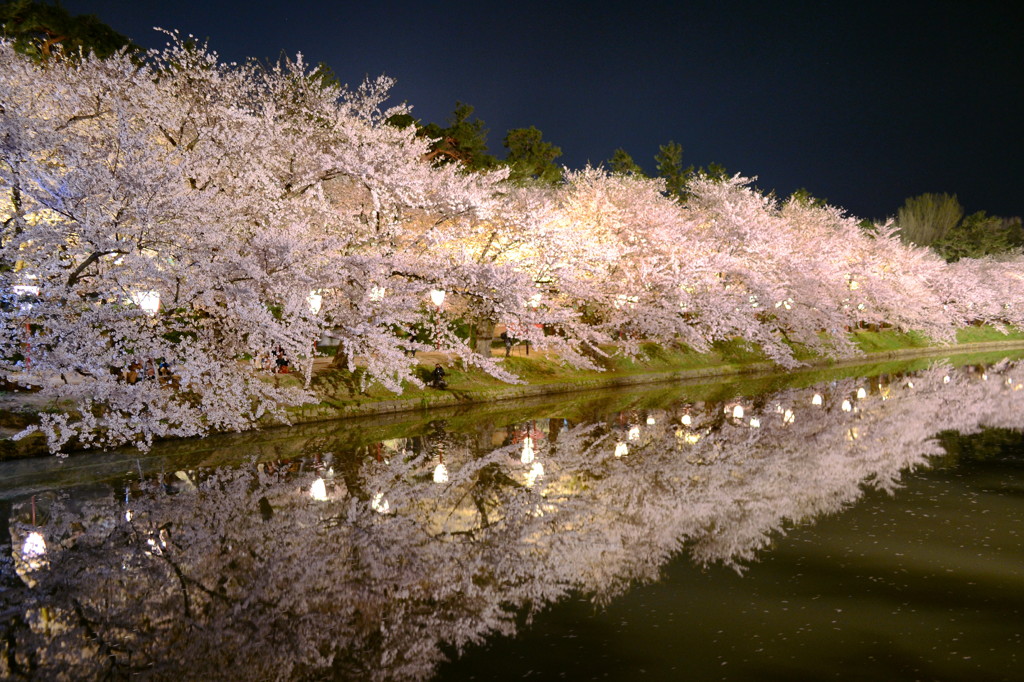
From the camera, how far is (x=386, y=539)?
1032 centimetres

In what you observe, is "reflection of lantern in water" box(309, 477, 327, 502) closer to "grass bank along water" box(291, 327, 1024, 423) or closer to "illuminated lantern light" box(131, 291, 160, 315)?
"illuminated lantern light" box(131, 291, 160, 315)

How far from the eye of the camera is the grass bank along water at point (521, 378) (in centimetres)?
1644

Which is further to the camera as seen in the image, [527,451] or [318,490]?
[527,451]

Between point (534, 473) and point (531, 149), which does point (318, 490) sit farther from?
point (531, 149)

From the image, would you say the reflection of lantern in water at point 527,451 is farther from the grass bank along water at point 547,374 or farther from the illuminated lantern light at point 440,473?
the grass bank along water at point 547,374

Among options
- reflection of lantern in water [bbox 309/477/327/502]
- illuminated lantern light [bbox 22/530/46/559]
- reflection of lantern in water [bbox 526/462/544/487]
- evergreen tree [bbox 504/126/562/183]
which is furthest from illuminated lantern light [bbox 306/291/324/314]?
evergreen tree [bbox 504/126/562/183]

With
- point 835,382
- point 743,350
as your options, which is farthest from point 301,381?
point 743,350

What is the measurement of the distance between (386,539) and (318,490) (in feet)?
10.6

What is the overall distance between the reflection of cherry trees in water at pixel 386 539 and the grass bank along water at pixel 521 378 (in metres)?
3.79

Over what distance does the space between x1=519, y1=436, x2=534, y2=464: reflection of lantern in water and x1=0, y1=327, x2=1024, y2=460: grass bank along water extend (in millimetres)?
6108

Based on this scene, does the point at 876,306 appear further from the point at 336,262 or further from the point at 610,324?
the point at 336,262

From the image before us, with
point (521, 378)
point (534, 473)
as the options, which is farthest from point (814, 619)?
point (521, 378)

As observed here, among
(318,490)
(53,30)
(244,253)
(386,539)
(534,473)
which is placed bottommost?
(386,539)

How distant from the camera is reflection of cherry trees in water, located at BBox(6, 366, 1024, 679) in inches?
284
